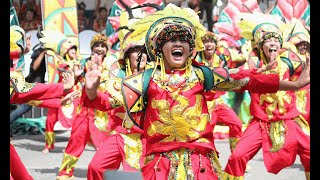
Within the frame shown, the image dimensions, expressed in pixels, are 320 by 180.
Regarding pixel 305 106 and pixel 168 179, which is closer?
pixel 168 179

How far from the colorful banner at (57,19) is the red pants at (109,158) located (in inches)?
300

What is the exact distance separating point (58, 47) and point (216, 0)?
5.64m

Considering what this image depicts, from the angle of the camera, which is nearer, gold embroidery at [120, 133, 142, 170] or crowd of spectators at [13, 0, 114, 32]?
gold embroidery at [120, 133, 142, 170]

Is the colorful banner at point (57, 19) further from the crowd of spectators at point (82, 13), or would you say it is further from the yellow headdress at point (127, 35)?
the yellow headdress at point (127, 35)

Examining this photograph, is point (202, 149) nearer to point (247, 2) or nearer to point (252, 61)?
point (252, 61)

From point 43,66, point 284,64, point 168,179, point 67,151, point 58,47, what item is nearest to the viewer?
point 168,179

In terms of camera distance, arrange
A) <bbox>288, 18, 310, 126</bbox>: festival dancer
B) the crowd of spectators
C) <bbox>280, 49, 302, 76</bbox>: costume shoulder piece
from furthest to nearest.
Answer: the crowd of spectators
<bbox>288, 18, 310, 126</bbox>: festival dancer
<bbox>280, 49, 302, 76</bbox>: costume shoulder piece

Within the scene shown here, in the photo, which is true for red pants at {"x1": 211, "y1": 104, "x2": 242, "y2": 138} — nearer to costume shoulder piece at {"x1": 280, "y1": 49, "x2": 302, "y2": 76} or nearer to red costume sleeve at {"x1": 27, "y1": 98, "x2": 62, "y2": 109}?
costume shoulder piece at {"x1": 280, "y1": 49, "x2": 302, "y2": 76}

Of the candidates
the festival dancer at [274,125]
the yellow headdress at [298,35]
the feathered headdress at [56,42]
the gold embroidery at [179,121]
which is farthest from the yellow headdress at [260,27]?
the feathered headdress at [56,42]

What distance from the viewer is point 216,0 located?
16.2 m

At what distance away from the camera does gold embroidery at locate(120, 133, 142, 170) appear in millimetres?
6578

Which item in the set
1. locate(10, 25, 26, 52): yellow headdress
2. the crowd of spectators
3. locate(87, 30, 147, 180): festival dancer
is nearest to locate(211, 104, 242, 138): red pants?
locate(87, 30, 147, 180): festival dancer

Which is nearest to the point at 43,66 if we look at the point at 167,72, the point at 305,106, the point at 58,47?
the point at 58,47

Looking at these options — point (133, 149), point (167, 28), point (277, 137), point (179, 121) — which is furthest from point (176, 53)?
point (277, 137)
